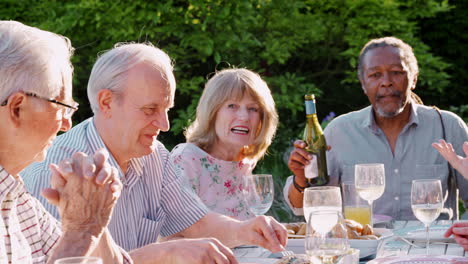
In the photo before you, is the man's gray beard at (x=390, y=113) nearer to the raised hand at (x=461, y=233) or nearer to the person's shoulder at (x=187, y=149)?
the person's shoulder at (x=187, y=149)

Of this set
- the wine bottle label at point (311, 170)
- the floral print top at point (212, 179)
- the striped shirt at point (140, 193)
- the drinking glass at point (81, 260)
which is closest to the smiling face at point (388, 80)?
the wine bottle label at point (311, 170)

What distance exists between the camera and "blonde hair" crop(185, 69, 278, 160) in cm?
402

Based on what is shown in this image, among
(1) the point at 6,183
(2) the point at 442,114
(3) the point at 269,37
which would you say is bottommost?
(2) the point at 442,114

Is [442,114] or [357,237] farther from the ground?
[442,114]

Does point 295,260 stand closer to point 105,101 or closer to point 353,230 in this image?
point 353,230

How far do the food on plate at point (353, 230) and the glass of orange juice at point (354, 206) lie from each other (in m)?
0.27

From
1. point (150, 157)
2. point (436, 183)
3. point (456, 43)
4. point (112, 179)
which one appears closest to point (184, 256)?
point (112, 179)

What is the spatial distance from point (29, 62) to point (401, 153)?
285cm

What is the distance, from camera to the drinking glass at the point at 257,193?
3053 millimetres

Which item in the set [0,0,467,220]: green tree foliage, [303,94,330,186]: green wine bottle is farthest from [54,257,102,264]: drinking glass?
[0,0,467,220]: green tree foliage

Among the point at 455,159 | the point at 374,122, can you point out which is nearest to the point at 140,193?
the point at 455,159

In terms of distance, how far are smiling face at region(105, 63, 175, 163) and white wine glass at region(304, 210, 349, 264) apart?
0.89 m

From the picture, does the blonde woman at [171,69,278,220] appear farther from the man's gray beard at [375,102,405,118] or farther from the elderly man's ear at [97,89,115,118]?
the elderly man's ear at [97,89,115,118]

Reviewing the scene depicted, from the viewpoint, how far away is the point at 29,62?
1852mm
